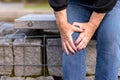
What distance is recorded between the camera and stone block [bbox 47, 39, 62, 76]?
2934 millimetres

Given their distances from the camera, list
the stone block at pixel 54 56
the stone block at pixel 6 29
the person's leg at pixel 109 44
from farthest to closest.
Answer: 1. the stone block at pixel 6 29
2. the stone block at pixel 54 56
3. the person's leg at pixel 109 44

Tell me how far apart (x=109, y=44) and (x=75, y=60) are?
0.24 meters

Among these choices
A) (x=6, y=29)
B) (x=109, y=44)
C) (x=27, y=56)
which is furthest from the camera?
(x=6, y=29)

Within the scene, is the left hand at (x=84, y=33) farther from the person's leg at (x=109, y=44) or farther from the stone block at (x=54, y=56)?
the stone block at (x=54, y=56)

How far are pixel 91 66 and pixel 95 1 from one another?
707mm

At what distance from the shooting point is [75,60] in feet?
7.89

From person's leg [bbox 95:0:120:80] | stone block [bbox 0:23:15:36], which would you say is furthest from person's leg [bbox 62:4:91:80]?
stone block [bbox 0:23:15:36]

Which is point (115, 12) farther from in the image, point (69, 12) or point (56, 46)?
point (56, 46)

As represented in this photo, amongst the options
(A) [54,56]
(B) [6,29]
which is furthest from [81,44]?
(B) [6,29]

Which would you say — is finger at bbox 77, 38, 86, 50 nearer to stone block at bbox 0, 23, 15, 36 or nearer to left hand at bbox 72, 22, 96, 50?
left hand at bbox 72, 22, 96, 50

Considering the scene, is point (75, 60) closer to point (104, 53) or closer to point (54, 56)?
point (104, 53)

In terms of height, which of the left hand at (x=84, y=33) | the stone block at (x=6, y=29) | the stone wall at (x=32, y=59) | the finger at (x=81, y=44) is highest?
the left hand at (x=84, y=33)

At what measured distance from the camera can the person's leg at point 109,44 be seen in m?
2.37

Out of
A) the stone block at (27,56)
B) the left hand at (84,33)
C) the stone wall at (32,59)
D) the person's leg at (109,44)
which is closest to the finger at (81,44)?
the left hand at (84,33)
